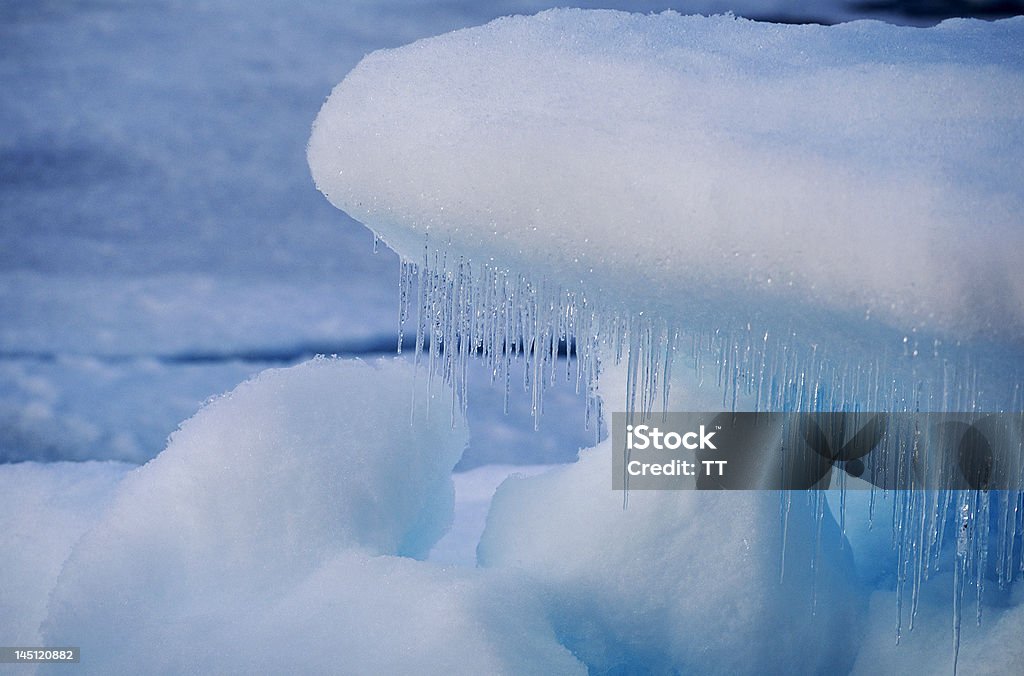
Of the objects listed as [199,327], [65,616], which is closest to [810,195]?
[65,616]

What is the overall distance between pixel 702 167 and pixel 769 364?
220 mm

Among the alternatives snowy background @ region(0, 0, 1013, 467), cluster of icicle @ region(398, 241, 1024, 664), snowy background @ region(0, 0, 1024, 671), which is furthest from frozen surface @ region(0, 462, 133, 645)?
snowy background @ region(0, 0, 1013, 467)

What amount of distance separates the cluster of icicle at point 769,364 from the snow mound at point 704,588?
6 cm

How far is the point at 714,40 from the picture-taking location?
129 cm

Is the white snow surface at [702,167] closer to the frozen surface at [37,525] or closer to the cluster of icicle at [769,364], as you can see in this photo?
the cluster of icicle at [769,364]

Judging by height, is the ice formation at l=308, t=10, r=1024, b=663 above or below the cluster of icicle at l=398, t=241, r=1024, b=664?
above

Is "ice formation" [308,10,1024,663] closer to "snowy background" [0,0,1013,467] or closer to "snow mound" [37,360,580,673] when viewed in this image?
"snow mound" [37,360,580,673]

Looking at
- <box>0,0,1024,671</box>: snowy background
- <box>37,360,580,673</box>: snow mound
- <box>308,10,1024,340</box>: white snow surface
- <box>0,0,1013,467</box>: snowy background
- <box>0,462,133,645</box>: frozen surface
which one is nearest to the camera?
<box>308,10,1024,340</box>: white snow surface

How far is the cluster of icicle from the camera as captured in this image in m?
0.97

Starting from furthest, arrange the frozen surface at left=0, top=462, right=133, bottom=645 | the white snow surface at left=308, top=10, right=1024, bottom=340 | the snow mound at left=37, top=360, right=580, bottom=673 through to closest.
→ 1. the frozen surface at left=0, top=462, right=133, bottom=645
2. the snow mound at left=37, top=360, right=580, bottom=673
3. the white snow surface at left=308, top=10, right=1024, bottom=340

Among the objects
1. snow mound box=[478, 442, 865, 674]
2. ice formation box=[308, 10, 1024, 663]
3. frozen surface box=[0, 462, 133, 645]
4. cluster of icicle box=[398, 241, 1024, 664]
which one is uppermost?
ice formation box=[308, 10, 1024, 663]

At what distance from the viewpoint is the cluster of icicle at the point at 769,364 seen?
966mm

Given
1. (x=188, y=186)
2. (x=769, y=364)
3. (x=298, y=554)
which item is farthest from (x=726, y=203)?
(x=188, y=186)

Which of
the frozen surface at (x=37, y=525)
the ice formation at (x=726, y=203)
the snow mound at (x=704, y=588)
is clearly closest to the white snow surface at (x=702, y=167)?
the ice formation at (x=726, y=203)
